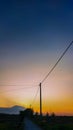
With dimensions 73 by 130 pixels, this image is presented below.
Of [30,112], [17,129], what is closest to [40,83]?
[17,129]

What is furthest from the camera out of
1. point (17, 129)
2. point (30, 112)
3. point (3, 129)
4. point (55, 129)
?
point (30, 112)

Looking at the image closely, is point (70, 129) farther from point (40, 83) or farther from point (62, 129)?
point (40, 83)

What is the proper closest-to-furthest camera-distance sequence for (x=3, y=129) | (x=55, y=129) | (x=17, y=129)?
Result: (x=55, y=129) < (x=3, y=129) < (x=17, y=129)

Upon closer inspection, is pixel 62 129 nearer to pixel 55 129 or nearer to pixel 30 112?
pixel 55 129

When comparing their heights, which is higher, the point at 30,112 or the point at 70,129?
the point at 30,112

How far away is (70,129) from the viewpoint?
25.9 m

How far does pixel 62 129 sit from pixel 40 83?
7363 mm

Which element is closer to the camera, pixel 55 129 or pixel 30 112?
pixel 55 129

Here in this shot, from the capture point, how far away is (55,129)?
83.7ft

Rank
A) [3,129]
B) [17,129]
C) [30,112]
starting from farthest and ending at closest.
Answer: [30,112], [17,129], [3,129]

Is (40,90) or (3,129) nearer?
(3,129)

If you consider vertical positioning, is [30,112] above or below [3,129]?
above

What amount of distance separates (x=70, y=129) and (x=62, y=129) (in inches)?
43.4

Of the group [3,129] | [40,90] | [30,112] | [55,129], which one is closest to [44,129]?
[55,129]
